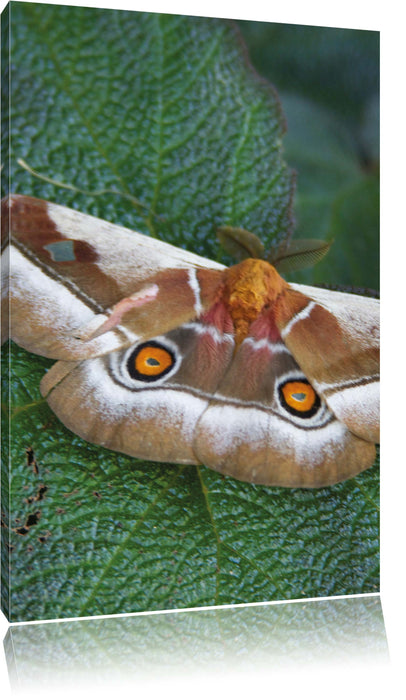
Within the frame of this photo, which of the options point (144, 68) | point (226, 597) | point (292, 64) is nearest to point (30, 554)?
point (226, 597)

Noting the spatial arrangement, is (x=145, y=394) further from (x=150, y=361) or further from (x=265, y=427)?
(x=265, y=427)

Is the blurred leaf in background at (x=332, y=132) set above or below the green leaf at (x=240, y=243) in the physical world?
above

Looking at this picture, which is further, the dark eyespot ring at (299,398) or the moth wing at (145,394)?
the dark eyespot ring at (299,398)

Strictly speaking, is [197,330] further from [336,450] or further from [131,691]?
[131,691]

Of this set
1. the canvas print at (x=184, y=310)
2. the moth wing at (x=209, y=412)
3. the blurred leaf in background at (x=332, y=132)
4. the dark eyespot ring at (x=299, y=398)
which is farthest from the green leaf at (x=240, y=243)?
the dark eyespot ring at (x=299, y=398)

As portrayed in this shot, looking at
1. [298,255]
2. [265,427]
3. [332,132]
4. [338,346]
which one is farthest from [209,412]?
[332,132]

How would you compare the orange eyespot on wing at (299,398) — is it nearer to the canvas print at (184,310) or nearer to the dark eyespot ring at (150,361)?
the canvas print at (184,310)

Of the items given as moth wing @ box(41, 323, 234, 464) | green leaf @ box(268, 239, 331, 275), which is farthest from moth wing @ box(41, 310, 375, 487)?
green leaf @ box(268, 239, 331, 275)
